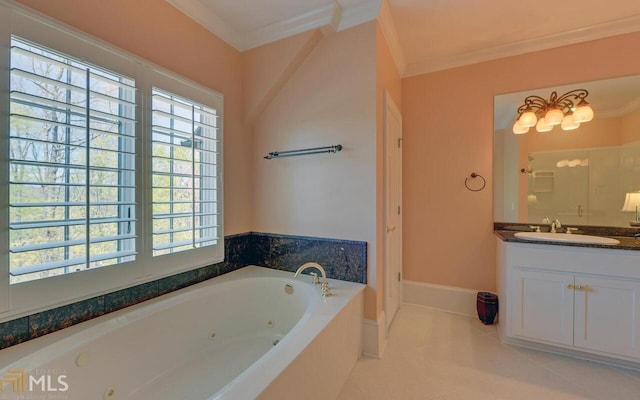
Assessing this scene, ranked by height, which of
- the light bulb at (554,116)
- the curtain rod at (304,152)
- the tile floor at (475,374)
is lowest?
the tile floor at (475,374)

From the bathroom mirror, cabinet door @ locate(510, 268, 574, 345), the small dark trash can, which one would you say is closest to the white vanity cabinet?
cabinet door @ locate(510, 268, 574, 345)

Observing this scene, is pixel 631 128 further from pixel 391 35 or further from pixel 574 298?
pixel 391 35

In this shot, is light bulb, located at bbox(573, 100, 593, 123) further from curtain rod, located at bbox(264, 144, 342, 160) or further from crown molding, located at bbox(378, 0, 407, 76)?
curtain rod, located at bbox(264, 144, 342, 160)

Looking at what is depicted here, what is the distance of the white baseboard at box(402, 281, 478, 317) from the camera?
246 cm

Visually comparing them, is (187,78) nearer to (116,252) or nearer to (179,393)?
(116,252)

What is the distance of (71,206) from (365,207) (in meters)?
1.67

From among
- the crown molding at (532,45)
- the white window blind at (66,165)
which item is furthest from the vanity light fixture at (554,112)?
the white window blind at (66,165)

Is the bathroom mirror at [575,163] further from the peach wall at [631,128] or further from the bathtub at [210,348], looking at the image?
the bathtub at [210,348]

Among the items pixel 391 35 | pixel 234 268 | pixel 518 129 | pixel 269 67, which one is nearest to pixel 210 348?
pixel 234 268

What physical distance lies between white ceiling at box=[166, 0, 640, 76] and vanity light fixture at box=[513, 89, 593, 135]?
44 cm

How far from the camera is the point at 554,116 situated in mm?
2129

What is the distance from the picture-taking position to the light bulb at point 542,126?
221cm

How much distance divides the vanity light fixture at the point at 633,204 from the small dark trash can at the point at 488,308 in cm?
117

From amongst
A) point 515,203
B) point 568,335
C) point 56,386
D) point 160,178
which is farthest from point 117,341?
point 515,203
